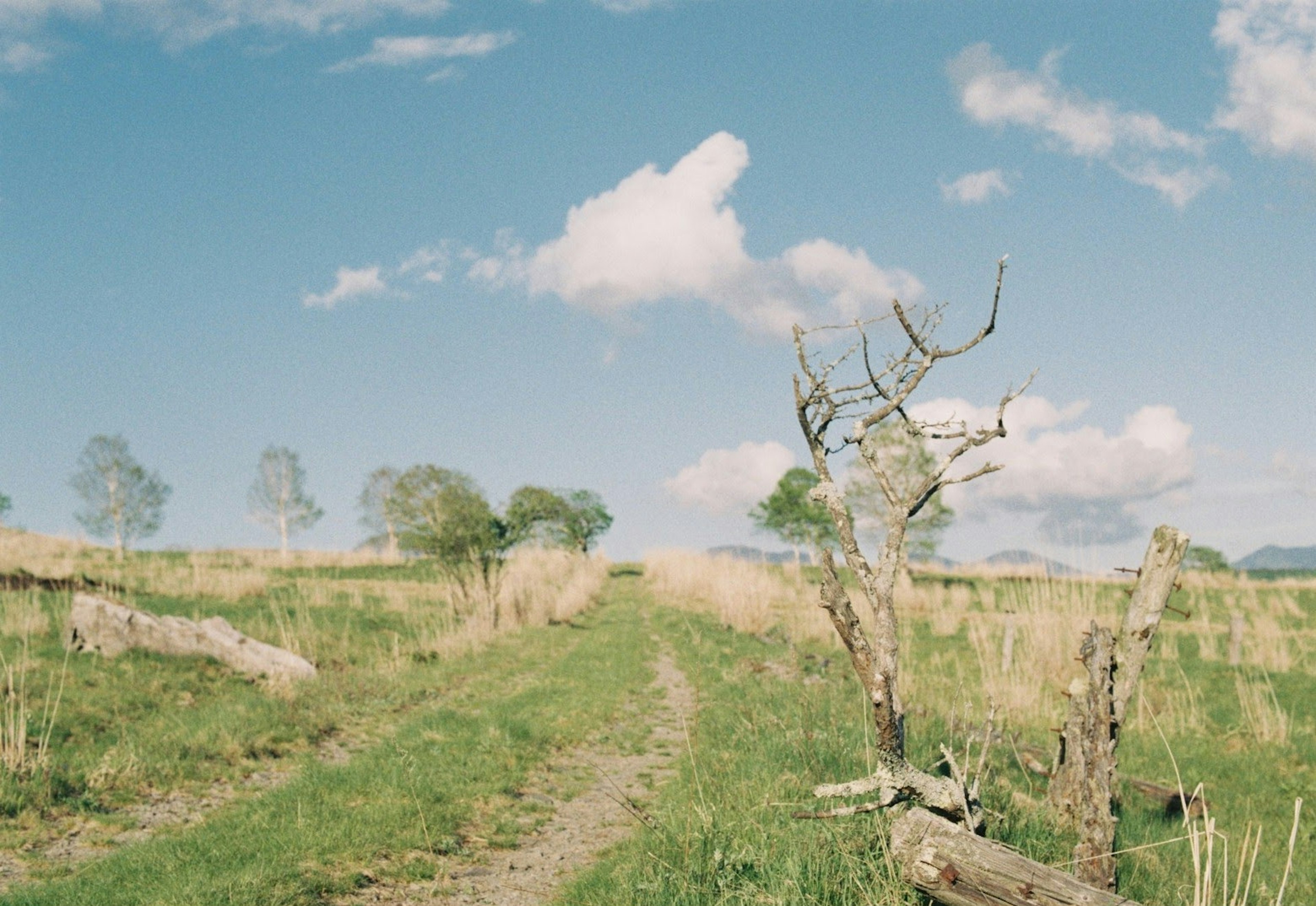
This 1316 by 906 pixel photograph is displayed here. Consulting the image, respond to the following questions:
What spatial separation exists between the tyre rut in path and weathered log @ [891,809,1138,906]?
1.71m

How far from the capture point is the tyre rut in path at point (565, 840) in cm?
578

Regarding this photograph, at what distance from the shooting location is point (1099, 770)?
5770 mm

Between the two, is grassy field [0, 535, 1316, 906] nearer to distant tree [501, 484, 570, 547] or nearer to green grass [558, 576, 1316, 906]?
green grass [558, 576, 1316, 906]

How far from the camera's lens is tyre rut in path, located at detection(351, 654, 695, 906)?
5777mm

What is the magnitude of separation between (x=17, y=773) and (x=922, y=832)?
28.6 feet

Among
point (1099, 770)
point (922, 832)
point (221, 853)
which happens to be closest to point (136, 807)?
point (221, 853)

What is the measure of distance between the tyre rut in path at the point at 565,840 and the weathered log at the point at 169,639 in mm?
6545

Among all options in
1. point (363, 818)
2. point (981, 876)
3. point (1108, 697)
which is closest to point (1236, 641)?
point (1108, 697)

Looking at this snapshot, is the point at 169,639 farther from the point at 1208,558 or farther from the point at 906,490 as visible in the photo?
the point at 1208,558

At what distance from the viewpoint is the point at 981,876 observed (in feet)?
13.3

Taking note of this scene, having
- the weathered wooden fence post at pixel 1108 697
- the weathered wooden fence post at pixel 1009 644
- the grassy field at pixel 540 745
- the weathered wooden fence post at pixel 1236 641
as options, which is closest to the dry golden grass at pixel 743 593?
the grassy field at pixel 540 745

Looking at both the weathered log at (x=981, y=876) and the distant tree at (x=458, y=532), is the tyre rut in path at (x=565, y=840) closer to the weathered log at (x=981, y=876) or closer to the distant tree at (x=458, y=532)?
the weathered log at (x=981, y=876)

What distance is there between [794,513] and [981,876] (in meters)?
55.2

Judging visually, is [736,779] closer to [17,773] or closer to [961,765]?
[961,765]
